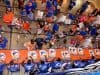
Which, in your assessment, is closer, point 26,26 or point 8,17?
point 8,17

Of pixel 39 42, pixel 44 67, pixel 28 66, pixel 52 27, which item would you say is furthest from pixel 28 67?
pixel 52 27

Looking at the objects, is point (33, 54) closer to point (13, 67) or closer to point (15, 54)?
point (15, 54)

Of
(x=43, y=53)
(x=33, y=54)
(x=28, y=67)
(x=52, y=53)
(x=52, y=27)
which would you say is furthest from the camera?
(x=52, y=27)

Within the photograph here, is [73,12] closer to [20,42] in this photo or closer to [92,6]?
[92,6]

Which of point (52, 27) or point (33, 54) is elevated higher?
point (52, 27)

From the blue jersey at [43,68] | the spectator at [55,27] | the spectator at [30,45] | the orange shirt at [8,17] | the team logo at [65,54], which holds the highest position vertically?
the orange shirt at [8,17]

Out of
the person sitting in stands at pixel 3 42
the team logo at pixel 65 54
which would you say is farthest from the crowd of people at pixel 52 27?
the team logo at pixel 65 54

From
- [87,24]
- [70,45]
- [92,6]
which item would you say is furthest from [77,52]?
[92,6]

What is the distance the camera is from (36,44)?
25.3ft

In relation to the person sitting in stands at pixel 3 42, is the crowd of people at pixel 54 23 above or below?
above

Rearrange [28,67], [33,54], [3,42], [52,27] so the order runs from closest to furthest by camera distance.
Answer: [3,42]
[28,67]
[33,54]
[52,27]

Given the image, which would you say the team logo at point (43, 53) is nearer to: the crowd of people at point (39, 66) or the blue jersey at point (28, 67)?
the crowd of people at point (39, 66)

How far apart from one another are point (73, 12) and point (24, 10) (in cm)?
178

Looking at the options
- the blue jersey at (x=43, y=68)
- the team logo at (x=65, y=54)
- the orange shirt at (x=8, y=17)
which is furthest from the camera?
the team logo at (x=65, y=54)
